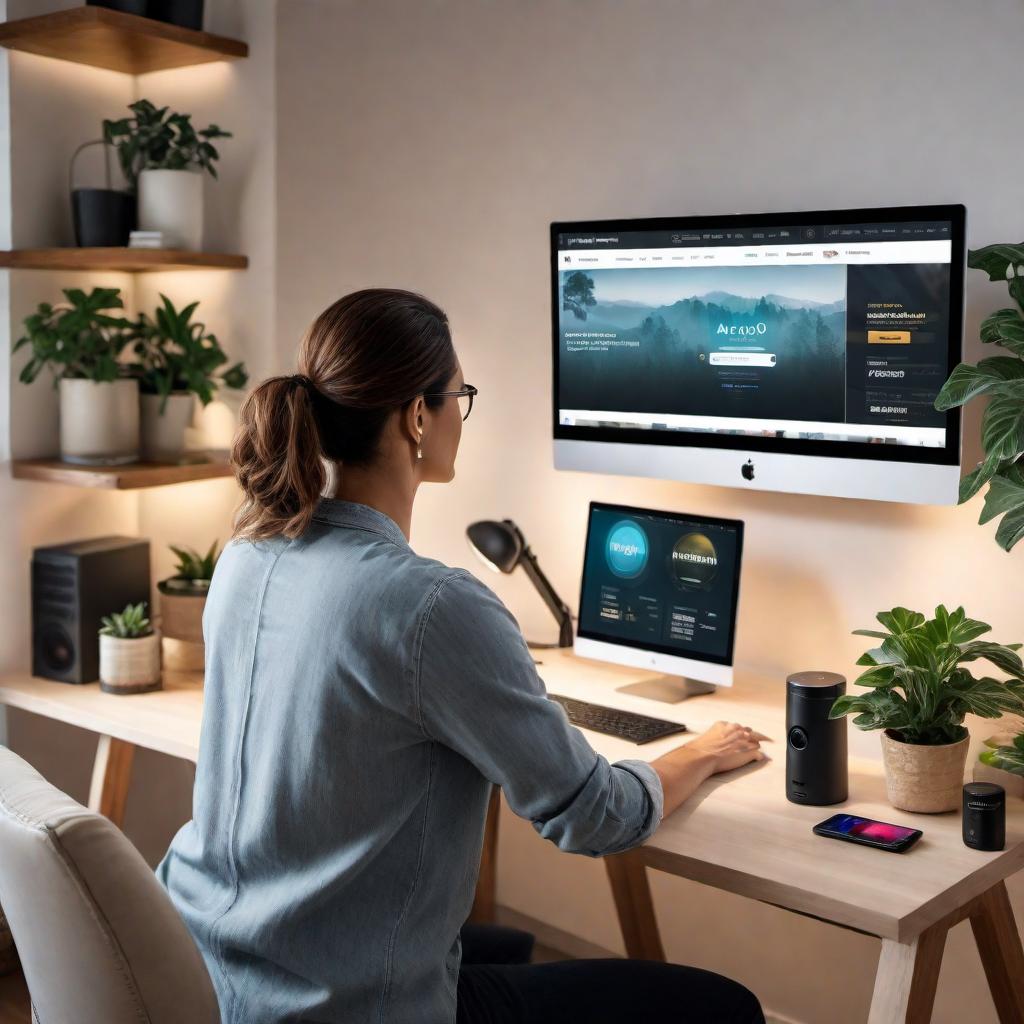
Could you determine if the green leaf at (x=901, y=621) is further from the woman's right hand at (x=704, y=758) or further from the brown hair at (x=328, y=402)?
the brown hair at (x=328, y=402)

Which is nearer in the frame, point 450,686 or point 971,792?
point 450,686

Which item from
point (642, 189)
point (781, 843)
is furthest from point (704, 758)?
point (642, 189)

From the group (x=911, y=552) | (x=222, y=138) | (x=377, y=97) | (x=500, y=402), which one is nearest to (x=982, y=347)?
(x=911, y=552)

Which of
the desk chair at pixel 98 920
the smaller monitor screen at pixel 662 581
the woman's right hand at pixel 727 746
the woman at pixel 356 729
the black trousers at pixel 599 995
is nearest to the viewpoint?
the desk chair at pixel 98 920

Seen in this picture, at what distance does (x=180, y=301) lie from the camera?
315 centimetres

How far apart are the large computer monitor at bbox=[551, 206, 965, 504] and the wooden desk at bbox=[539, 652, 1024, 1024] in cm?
47

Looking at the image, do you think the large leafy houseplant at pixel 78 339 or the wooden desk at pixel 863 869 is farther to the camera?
the large leafy houseplant at pixel 78 339

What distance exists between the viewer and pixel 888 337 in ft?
6.76

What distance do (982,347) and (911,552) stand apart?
0.36 m

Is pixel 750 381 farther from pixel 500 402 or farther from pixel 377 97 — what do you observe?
pixel 377 97

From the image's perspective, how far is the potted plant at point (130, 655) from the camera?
263cm

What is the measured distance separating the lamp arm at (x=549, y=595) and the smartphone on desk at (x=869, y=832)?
89 cm

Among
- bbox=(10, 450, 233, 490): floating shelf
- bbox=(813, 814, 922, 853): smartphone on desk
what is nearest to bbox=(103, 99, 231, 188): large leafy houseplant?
bbox=(10, 450, 233, 490): floating shelf

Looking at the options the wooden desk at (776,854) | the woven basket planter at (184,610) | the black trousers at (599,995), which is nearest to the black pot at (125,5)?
the woven basket planter at (184,610)
